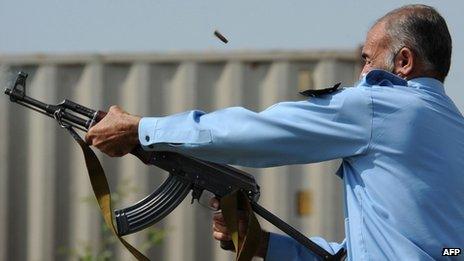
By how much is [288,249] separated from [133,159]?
4015 millimetres

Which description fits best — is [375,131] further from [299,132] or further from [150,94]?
[150,94]

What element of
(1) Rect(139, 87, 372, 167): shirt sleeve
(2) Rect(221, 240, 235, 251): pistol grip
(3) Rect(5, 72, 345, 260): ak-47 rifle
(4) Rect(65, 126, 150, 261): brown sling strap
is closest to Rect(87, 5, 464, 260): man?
(1) Rect(139, 87, 372, 167): shirt sleeve

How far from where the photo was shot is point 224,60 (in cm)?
830

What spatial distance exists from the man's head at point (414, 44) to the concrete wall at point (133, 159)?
170 inches

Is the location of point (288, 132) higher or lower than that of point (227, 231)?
higher

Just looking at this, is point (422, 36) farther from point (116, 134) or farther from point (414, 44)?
point (116, 134)

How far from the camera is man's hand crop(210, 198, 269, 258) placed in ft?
13.8

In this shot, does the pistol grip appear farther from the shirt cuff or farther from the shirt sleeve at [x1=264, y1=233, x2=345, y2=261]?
the shirt cuff

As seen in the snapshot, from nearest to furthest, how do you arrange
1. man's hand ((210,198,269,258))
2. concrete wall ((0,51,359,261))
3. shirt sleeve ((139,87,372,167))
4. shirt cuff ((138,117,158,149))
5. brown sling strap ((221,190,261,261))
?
1. shirt sleeve ((139,87,372,167))
2. shirt cuff ((138,117,158,149))
3. brown sling strap ((221,190,261,261))
4. man's hand ((210,198,269,258))
5. concrete wall ((0,51,359,261))

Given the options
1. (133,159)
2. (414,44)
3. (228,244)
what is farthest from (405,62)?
(133,159)

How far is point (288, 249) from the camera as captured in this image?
430cm

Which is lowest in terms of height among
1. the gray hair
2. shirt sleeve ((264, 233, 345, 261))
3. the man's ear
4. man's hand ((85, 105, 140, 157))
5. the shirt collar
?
shirt sleeve ((264, 233, 345, 261))

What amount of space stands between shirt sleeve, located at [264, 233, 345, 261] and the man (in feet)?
1.54

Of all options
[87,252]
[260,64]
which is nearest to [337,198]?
[260,64]
